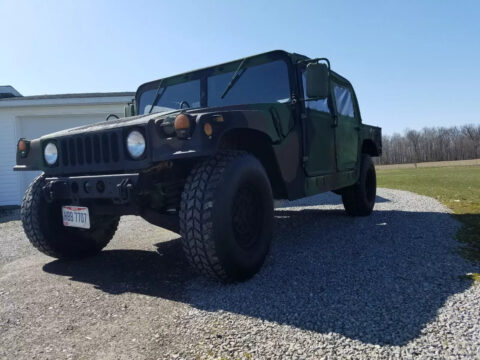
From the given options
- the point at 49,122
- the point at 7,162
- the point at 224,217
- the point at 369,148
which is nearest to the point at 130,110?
the point at 224,217

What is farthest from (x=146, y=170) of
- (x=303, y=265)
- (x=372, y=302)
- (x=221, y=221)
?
(x=372, y=302)

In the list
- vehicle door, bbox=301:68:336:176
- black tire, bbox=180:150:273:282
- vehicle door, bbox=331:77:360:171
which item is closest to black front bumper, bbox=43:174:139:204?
black tire, bbox=180:150:273:282

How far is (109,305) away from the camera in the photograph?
8.61ft

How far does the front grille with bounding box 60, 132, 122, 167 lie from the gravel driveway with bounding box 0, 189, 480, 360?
3.28ft

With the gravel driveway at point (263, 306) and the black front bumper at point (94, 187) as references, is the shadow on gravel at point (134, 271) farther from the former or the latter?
the black front bumper at point (94, 187)

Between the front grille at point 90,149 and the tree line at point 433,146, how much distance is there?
7625cm

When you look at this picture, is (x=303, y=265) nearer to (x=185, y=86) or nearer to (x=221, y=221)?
(x=221, y=221)

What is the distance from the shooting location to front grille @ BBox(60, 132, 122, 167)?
2.97 metres

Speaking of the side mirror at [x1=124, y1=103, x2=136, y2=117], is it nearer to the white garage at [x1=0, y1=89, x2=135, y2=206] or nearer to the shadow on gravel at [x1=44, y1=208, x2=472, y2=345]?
the shadow on gravel at [x1=44, y1=208, x2=472, y2=345]

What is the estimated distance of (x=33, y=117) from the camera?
1139cm

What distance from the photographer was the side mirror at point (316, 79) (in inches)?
136

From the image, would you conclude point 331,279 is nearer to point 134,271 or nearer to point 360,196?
point 134,271

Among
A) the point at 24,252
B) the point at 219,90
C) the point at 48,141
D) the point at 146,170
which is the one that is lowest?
the point at 24,252

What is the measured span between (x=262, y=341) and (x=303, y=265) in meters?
1.35
